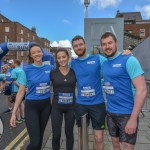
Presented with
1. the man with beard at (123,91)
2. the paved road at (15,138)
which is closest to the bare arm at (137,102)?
the man with beard at (123,91)

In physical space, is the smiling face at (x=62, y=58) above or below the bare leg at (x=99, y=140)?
above

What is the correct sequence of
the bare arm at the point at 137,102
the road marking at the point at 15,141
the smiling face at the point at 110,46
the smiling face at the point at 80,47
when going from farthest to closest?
the road marking at the point at 15,141, the smiling face at the point at 80,47, the smiling face at the point at 110,46, the bare arm at the point at 137,102

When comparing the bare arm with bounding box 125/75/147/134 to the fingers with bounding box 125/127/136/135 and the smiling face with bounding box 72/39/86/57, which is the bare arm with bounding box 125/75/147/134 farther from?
the smiling face with bounding box 72/39/86/57

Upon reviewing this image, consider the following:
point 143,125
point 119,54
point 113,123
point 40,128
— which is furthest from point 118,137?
point 143,125

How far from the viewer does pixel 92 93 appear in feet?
14.2

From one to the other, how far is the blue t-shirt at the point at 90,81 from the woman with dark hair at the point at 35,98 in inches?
22.9

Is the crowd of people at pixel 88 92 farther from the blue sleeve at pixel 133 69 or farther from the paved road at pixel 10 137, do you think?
the paved road at pixel 10 137

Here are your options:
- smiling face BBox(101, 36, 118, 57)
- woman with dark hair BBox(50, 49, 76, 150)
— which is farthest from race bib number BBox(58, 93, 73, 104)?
smiling face BBox(101, 36, 118, 57)

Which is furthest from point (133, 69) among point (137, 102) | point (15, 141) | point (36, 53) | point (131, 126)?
point (15, 141)

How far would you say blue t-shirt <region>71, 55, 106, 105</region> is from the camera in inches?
171

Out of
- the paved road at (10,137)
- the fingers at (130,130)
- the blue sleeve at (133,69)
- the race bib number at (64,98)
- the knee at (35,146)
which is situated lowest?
the paved road at (10,137)

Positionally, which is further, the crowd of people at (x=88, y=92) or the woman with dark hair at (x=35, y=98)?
the woman with dark hair at (x=35, y=98)

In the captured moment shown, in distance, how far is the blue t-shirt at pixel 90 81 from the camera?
4.34 m

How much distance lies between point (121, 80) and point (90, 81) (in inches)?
32.6
